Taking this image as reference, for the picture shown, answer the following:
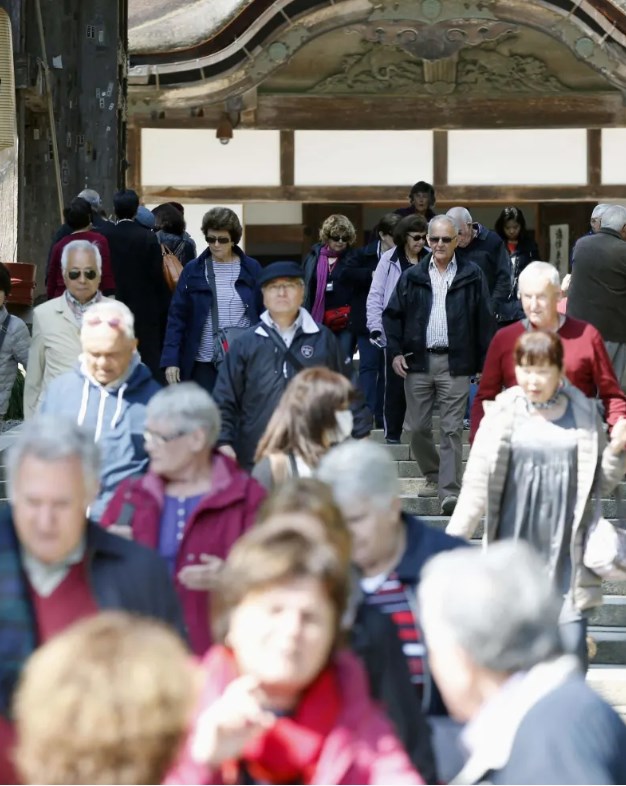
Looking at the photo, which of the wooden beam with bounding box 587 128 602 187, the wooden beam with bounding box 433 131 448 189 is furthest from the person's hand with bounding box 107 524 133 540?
the wooden beam with bounding box 587 128 602 187

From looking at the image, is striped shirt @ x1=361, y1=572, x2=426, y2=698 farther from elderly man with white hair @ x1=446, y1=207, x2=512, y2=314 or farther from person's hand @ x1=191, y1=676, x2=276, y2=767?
elderly man with white hair @ x1=446, y1=207, x2=512, y2=314

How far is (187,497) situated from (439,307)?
12.4ft

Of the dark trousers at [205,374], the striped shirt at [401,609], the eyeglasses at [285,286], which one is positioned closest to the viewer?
the striped shirt at [401,609]

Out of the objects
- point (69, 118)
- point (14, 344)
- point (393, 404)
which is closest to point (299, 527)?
point (14, 344)

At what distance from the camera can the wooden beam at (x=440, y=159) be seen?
56.9 feet

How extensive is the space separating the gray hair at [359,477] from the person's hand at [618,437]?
78.5 inches

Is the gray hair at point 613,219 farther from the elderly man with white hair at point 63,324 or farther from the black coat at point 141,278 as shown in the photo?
the elderly man with white hair at point 63,324

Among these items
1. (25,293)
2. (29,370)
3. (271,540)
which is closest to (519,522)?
(29,370)

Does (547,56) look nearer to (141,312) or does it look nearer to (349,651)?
(141,312)

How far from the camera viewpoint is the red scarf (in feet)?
10.3

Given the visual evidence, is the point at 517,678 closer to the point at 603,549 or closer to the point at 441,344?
the point at 603,549

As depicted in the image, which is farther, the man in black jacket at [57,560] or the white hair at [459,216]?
the white hair at [459,216]

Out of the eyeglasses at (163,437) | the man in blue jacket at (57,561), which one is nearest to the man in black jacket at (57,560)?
→ the man in blue jacket at (57,561)

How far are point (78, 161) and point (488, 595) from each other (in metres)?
8.93
